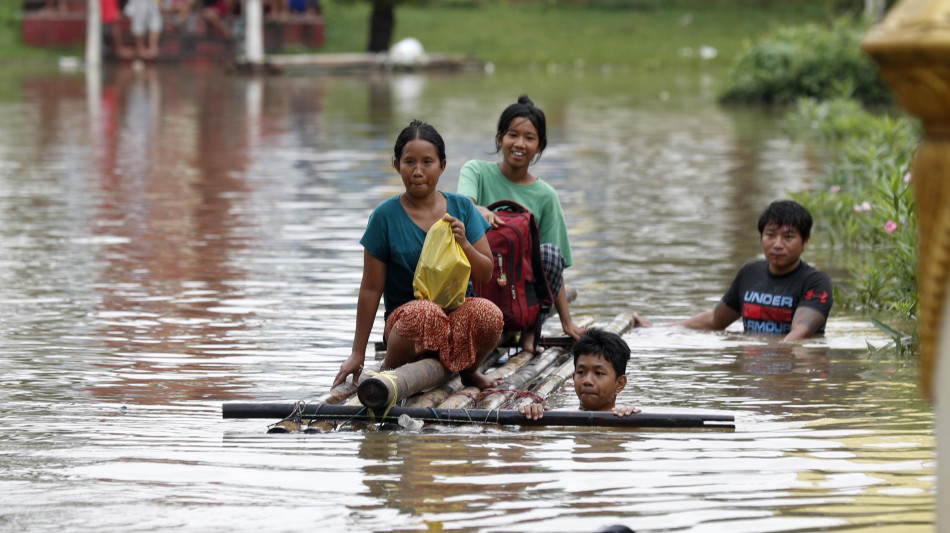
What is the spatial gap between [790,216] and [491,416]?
102 inches

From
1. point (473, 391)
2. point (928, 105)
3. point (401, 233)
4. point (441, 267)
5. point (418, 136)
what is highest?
point (928, 105)

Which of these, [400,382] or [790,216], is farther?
[790,216]

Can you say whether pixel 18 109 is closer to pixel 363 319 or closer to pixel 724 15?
pixel 363 319

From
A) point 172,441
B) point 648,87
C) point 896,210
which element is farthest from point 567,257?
point 648,87

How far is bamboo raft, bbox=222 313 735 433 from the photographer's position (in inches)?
211

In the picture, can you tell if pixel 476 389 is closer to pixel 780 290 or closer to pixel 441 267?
pixel 441 267

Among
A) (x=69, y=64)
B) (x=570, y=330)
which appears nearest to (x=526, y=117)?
(x=570, y=330)

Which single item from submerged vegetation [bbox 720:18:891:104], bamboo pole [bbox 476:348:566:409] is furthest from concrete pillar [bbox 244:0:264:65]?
bamboo pole [bbox 476:348:566:409]

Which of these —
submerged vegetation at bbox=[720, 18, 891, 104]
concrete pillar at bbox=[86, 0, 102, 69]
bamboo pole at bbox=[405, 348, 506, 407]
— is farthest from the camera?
concrete pillar at bbox=[86, 0, 102, 69]

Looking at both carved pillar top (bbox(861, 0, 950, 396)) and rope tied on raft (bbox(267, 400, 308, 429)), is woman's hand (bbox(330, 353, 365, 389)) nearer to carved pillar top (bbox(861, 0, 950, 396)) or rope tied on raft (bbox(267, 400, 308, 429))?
rope tied on raft (bbox(267, 400, 308, 429))

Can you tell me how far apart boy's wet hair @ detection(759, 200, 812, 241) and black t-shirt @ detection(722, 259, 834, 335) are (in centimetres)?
24

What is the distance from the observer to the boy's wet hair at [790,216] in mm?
7316

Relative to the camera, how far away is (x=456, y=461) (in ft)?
16.2

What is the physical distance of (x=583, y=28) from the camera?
4028cm
